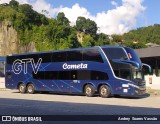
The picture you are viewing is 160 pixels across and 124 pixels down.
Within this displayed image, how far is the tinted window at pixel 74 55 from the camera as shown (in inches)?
1101

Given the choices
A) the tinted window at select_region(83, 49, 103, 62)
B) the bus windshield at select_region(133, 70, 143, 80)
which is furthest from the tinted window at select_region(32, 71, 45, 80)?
the bus windshield at select_region(133, 70, 143, 80)

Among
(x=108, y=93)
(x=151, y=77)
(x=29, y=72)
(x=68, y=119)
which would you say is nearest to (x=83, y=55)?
(x=108, y=93)

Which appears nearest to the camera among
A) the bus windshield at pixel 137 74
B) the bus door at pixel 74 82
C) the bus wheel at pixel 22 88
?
the bus windshield at pixel 137 74

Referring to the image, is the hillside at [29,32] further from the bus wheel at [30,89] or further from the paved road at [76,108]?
the paved road at [76,108]

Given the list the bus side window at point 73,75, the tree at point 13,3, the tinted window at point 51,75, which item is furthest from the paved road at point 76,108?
the tree at point 13,3

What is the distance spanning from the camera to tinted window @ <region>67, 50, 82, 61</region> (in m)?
28.0

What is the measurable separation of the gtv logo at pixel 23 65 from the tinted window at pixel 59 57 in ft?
5.33

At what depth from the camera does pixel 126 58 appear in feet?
84.6

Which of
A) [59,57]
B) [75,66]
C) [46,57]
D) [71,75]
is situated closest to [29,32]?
[46,57]

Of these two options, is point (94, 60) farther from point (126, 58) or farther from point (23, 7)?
point (23, 7)

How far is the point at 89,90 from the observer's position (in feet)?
90.4

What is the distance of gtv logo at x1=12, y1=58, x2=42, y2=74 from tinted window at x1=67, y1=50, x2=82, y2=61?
125 inches

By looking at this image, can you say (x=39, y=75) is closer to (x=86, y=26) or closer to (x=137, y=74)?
(x=137, y=74)

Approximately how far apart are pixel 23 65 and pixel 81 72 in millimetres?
6704
